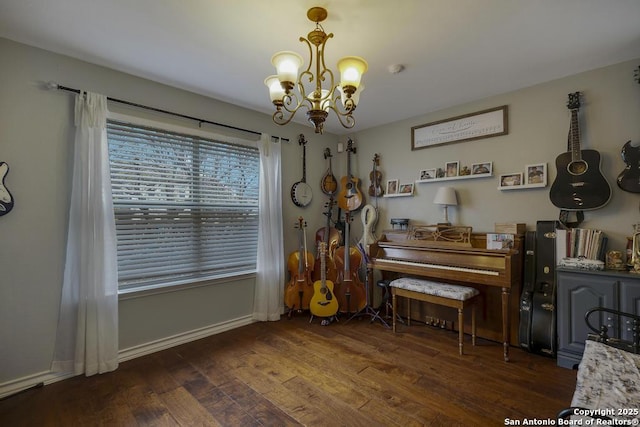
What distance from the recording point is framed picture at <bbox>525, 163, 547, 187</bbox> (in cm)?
263

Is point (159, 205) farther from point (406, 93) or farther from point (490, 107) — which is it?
point (490, 107)

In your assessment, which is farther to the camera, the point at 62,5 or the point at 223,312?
the point at 223,312

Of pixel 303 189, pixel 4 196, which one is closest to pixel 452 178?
pixel 303 189

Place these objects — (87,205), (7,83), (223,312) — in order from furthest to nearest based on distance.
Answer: (223,312) → (87,205) → (7,83)

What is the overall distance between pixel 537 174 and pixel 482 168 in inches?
18.5

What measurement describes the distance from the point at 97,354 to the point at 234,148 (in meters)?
2.15

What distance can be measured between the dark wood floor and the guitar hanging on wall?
1.26 m

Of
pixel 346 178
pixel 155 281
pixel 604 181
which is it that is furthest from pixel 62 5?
pixel 604 181

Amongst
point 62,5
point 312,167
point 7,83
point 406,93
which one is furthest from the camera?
point 312,167

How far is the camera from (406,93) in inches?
114

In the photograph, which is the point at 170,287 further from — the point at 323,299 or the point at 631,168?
the point at 631,168

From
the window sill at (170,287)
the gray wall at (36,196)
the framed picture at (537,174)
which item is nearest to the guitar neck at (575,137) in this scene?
the framed picture at (537,174)

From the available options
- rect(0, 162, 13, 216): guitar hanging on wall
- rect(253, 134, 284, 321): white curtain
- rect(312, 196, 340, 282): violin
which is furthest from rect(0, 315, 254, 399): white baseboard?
rect(0, 162, 13, 216): guitar hanging on wall

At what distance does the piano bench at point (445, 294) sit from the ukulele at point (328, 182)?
5.22 ft
